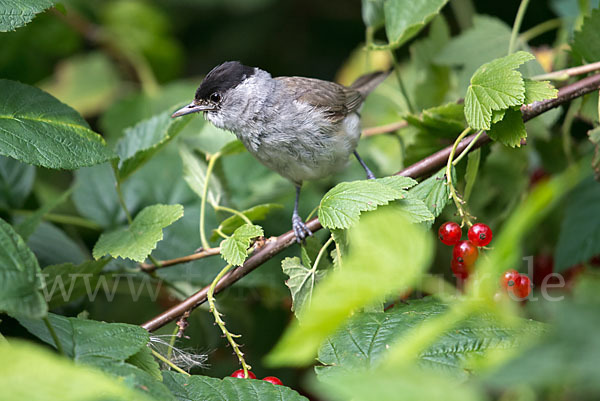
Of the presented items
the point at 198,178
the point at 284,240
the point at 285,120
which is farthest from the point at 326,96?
the point at 284,240

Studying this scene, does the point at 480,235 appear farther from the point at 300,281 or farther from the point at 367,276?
the point at 367,276

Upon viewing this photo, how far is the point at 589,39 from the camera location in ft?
6.53

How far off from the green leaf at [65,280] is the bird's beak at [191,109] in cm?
67

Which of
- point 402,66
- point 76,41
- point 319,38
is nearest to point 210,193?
point 402,66

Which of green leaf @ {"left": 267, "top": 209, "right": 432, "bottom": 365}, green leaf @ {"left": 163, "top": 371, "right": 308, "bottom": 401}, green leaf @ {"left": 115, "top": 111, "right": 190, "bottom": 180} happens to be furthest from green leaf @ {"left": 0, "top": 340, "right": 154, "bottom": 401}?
green leaf @ {"left": 115, "top": 111, "right": 190, "bottom": 180}

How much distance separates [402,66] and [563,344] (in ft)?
10.6

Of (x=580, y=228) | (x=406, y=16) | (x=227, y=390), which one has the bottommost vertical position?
(x=580, y=228)

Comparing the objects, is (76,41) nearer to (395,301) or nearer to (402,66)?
(402,66)

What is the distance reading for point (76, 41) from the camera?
12.9 feet

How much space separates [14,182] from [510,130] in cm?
205

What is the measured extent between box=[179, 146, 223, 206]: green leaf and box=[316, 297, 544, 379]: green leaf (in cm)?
90

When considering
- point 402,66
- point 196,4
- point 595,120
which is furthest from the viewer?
point 196,4

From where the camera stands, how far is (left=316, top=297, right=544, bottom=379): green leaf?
139cm

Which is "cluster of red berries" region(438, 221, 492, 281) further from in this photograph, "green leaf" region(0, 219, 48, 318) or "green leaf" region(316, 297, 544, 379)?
"green leaf" region(0, 219, 48, 318)
